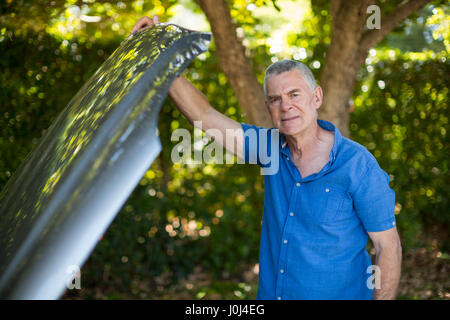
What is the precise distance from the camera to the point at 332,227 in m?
1.96

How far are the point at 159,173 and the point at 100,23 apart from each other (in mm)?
2338

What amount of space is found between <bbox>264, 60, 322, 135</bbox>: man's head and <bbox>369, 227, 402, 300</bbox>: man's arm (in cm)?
65

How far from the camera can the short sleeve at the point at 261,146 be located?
228 cm

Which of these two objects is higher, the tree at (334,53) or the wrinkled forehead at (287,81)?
the tree at (334,53)

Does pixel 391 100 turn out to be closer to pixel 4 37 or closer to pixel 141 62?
pixel 4 37

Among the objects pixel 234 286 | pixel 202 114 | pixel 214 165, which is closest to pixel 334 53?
pixel 202 114

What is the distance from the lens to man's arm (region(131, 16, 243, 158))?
203 centimetres

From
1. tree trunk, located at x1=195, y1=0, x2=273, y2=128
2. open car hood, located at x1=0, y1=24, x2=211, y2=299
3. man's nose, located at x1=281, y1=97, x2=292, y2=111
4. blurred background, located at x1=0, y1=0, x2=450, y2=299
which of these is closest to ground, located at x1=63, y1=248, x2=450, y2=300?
blurred background, located at x1=0, y1=0, x2=450, y2=299

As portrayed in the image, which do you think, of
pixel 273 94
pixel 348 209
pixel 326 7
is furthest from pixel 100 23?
pixel 348 209

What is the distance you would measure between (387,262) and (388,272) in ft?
0.14

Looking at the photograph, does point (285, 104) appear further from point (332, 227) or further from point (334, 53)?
point (334, 53)

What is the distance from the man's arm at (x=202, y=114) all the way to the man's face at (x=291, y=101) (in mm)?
255

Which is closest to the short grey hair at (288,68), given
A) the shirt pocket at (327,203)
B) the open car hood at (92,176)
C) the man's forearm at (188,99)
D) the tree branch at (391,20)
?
the man's forearm at (188,99)

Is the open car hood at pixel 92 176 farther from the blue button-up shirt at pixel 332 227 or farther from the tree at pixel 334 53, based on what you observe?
the tree at pixel 334 53
